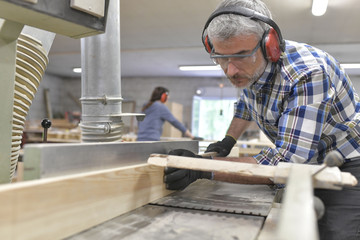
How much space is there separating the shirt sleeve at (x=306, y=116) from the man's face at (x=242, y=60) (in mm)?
216

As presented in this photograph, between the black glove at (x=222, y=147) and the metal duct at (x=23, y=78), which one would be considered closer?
the metal duct at (x=23, y=78)

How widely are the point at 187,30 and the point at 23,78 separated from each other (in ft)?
17.6

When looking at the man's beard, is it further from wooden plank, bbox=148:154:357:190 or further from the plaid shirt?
wooden plank, bbox=148:154:357:190

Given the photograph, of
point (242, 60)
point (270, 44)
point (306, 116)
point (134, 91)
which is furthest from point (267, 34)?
→ point (134, 91)

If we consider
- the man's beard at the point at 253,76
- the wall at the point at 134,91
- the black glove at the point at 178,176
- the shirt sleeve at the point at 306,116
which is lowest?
the black glove at the point at 178,176

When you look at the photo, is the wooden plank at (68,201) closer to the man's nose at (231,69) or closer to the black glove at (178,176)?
the black glove at (178,176)

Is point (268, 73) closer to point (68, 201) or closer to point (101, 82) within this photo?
point (101, 82)

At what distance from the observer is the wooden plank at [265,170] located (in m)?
0.97

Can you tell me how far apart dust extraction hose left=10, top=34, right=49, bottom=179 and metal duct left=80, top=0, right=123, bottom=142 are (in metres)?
0.46

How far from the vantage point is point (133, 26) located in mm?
6289

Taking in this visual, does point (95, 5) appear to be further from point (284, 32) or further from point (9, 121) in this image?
point (284, 32)

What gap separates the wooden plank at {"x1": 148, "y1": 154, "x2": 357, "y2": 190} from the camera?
3.17 ft

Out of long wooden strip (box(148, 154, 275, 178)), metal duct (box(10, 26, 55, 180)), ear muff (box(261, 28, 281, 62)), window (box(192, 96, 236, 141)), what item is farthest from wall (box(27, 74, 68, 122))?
long wooden strip (box(148, 154, 275, 178))

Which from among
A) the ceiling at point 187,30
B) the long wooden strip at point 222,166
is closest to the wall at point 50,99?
the ceiling at point 187,30
